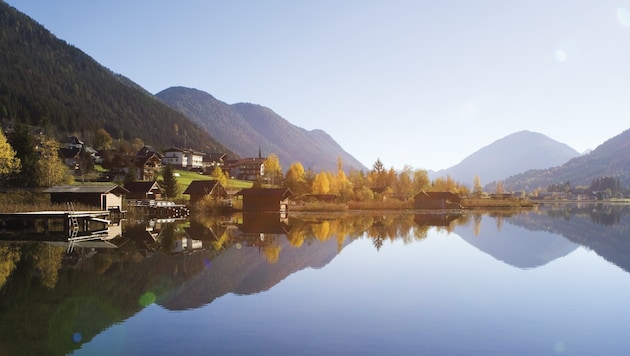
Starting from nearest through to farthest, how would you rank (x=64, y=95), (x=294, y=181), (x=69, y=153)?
(x=69, y=153) → (x=294, y=181) → (x=64, y=95)

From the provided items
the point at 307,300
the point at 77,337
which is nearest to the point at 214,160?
the point at 307,300

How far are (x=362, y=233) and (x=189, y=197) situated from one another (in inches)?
1851

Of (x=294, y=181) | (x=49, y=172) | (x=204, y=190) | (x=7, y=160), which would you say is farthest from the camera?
(x=294, y=181)

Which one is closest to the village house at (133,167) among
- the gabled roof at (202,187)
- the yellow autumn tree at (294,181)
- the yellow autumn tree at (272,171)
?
the gabled roof at (202,187)

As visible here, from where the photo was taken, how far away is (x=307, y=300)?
17.6m

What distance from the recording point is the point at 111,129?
15625 centimetres

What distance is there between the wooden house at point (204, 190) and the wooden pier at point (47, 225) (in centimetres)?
3015

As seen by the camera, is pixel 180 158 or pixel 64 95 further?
pixel 64 95


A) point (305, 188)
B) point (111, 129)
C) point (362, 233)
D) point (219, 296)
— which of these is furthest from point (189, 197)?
point (111, 129)

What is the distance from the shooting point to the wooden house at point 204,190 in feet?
257

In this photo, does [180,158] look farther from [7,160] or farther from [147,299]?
[147,299]

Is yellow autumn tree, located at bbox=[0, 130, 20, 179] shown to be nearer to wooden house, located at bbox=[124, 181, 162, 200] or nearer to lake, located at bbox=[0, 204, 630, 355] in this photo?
wooden house, located at bbox=[124, 181, 162, 200]

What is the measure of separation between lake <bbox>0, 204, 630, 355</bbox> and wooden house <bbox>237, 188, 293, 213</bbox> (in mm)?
42185

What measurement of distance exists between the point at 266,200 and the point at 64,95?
4468 inches
